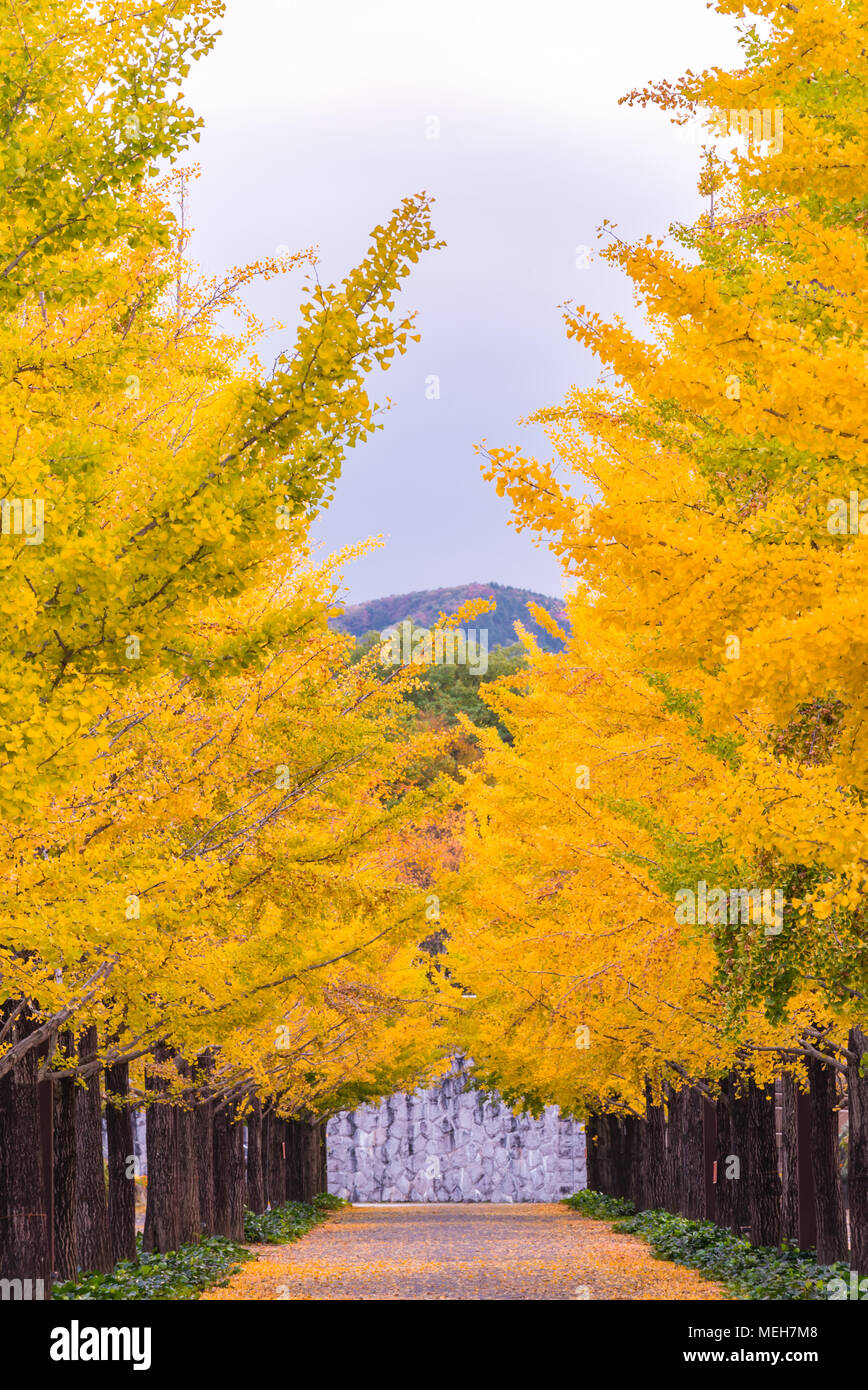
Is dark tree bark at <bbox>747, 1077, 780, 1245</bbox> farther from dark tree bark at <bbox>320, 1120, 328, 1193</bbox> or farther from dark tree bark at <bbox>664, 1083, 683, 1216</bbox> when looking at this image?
dark tree bark at <bbox>320, 1120, 328, 1193</bbox>

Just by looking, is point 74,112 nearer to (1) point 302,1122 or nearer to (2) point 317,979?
(2) point 317,979

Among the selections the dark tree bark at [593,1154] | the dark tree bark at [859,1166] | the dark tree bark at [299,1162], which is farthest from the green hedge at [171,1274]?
the dark tree bark at [593,1154]

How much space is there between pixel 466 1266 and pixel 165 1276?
602cm

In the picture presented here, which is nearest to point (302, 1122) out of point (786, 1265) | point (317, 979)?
point (786, 1265)

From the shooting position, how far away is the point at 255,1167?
1351 inches

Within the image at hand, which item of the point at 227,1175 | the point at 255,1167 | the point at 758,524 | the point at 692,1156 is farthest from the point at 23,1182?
the point at 255,1167

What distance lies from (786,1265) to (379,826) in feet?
25.9

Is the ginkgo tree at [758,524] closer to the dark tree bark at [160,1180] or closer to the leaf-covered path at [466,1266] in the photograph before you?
the leaf-covered path at [466,1266]

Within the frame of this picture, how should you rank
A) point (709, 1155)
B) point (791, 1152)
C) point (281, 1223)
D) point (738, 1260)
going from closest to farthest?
point (738, 1260) → point (791, 1152) → point (709, 1155) → point (281, 1223)

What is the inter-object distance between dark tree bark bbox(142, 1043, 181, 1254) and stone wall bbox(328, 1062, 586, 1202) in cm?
3371

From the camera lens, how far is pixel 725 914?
31.4ft

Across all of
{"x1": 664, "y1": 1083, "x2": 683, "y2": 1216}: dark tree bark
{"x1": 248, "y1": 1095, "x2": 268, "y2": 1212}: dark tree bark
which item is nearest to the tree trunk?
{"x1": 664, "y1": 1083, "x2": 683, "y2": 1216}: dark tree bark

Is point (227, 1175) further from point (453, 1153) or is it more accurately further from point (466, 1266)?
point (453, 1153)

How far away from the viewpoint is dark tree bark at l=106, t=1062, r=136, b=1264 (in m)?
17.9
